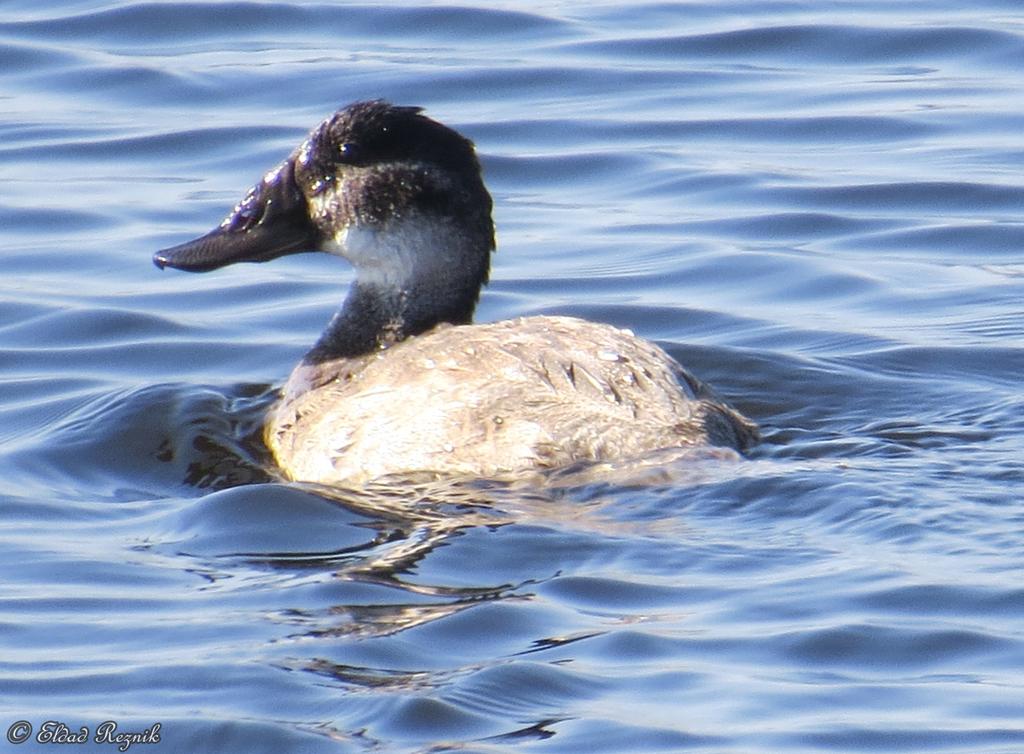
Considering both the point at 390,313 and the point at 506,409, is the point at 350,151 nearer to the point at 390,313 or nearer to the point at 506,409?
the point at 390,313

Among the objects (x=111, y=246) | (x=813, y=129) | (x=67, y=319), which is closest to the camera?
(x=67, y=319)

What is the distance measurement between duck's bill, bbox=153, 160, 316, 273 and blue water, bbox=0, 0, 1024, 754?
0.63m

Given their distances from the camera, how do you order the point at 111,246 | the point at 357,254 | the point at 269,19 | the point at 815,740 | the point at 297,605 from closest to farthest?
the point at 815,740 → the point at 297,605 → the point at 357,254 → the point at 111,246 → the point at 269,19

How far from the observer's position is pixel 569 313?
10438mm

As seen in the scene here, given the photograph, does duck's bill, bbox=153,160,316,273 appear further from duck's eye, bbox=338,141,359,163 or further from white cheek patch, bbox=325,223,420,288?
duck's eye, bbox=338,141,359,163

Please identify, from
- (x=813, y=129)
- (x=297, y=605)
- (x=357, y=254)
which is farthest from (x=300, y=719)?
(x=813, y=129)

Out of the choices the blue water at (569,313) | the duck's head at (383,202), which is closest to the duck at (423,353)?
the duck's head at (383,202)

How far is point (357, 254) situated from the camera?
28.7ft

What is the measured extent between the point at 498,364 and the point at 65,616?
180 centimetres

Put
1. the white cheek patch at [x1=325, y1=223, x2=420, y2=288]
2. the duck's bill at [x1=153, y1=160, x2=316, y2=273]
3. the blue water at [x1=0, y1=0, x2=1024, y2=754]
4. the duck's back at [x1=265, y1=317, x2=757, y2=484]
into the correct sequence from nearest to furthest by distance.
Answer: the blue water at [x1=0, y1=0, x2=1024, y2=754], the duck's back at [x1=265, y1=317, x2=757, y2=484], the white cheek patch at [x1=325, y1=223, x2=420, y2=288], the duck's bill at [x1=153, y1=160, x2=316, y2=273]

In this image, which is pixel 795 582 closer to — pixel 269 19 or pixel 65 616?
pixel 65 616

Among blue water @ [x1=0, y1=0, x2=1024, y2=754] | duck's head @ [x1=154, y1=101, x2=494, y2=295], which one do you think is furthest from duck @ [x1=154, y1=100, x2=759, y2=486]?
blue water @ [x1=0, y1=0, x2=1024, y2=754]

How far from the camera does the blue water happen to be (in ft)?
19.4

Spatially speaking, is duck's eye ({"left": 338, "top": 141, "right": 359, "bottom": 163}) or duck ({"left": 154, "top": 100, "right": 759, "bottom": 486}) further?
duck's eye ({"left": 338, "top": 141, "right": 359, "bottom": 163})
